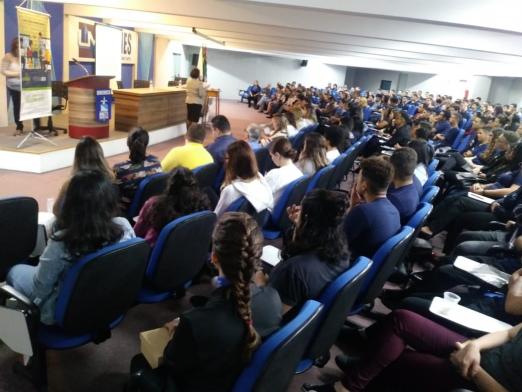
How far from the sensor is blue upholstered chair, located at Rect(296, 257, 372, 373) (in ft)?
5.20

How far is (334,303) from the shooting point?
159 cm

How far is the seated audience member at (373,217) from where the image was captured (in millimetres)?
2375

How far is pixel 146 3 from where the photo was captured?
226 inches

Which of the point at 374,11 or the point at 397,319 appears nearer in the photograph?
the point at 397,319

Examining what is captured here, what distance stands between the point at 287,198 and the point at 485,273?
1.45 m

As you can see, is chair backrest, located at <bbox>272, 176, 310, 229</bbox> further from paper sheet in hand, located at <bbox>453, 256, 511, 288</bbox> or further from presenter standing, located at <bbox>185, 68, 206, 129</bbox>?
presenter standing, located at <bbox>185, 68, 206, 129</bbox>

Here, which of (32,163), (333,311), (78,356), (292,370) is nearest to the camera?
(292,370)

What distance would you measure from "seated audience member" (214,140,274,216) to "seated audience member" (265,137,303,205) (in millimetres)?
412

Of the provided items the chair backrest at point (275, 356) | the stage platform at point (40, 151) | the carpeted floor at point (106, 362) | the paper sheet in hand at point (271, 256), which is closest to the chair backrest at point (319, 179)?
the paper sheet in hand at point (271, 256)

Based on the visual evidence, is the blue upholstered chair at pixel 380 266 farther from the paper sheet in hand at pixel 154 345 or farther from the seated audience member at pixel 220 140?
the seated audience member at pixel 220 140

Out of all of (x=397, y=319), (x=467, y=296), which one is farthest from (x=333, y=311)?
(x=467, y=296)

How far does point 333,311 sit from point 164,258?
34.7 inches

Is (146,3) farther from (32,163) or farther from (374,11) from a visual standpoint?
(374,11)

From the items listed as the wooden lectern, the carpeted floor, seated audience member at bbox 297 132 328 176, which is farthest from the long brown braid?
the wooden lectern
